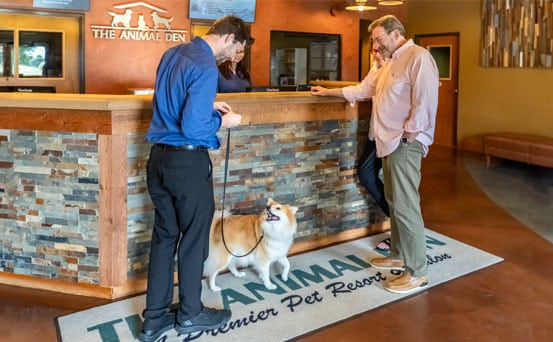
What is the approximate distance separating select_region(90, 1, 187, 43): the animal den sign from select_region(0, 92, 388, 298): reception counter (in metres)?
3.24

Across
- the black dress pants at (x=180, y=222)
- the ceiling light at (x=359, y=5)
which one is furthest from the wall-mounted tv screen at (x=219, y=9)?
the black dress pants at (x=180, y=222)

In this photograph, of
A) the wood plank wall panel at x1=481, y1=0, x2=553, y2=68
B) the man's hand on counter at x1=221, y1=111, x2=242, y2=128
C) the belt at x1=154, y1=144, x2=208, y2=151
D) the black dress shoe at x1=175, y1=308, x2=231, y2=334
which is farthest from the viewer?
the wood plank wall panel at x1=481, y1=0, x2=553, y2=68

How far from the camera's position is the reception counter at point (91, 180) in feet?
8.94

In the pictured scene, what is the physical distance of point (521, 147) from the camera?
679cm

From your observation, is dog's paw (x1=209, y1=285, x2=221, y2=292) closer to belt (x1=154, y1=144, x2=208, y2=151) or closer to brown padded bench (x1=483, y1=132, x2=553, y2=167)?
belt (x1=154, y1=144, x2=208, y2=151)

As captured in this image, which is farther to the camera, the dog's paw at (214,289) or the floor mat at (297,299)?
the dog's paw at (214,289)

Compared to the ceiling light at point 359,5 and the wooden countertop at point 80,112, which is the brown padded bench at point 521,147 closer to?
the ceiling light at point 359,5

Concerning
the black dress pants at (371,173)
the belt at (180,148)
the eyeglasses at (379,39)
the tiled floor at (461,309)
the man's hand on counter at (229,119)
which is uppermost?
the eyeglasses at (379,39)

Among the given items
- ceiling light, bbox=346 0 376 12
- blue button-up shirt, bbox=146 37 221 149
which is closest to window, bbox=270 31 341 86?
ceiling light, bbox=346 0 376 12

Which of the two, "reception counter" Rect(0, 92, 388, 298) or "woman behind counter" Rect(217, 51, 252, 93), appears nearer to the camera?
"reception counter" Rect(0, 92, 388, 298)

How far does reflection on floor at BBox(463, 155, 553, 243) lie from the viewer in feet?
15.1

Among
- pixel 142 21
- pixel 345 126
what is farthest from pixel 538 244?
pixel 142 21

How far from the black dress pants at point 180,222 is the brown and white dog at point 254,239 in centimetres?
45

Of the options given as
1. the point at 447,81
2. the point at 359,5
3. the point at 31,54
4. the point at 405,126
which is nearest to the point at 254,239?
the point at 405,126
